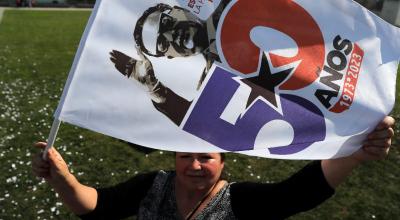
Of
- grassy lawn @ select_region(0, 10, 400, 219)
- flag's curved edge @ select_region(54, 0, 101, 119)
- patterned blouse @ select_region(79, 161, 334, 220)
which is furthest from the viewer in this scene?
grassy lawn @ select_region(0, 10, 400, 219)

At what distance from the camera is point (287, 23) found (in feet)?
6.66

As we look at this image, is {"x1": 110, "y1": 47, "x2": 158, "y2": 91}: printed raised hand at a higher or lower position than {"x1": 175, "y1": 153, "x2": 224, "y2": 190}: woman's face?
higher

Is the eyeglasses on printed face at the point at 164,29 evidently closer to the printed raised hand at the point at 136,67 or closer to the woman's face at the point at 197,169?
the printed raised hand at the point at 136,67

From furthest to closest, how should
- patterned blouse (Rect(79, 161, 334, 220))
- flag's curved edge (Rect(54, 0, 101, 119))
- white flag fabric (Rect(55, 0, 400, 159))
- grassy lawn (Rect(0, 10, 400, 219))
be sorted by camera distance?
grassy lawn (Rect(0, 10, 400, 219)) → patterned blouse (Rect(79, 161, 334, 220)) → white flag fabric (Rect(55, 0, 400, 159)) → flag's curved edge (Rect(54, 0, 101, 119))

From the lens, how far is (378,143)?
1.86 meters

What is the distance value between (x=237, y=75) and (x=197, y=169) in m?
0.49

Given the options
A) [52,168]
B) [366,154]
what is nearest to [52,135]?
[52,168]

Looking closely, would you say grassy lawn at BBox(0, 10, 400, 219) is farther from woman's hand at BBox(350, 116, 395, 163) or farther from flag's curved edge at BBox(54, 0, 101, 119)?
flag's curved edge at BBox(54, 0, 101, 119)

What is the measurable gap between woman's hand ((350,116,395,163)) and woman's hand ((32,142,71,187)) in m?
1.35

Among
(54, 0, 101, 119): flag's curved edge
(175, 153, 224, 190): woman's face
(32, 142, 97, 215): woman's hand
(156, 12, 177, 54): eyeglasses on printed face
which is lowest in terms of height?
(32, 142, 97, 215): woman's hand

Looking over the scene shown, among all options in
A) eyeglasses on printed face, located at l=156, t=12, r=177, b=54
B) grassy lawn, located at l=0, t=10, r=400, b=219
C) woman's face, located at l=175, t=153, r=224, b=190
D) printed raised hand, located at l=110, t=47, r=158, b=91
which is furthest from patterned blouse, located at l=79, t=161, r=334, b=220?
grassy lawn, located at l=0, t=10, r=400, b=219

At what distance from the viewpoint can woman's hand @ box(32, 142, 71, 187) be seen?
189cm

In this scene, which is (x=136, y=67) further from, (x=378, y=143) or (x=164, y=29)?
(x=378, y=143)

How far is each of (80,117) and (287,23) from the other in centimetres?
109
